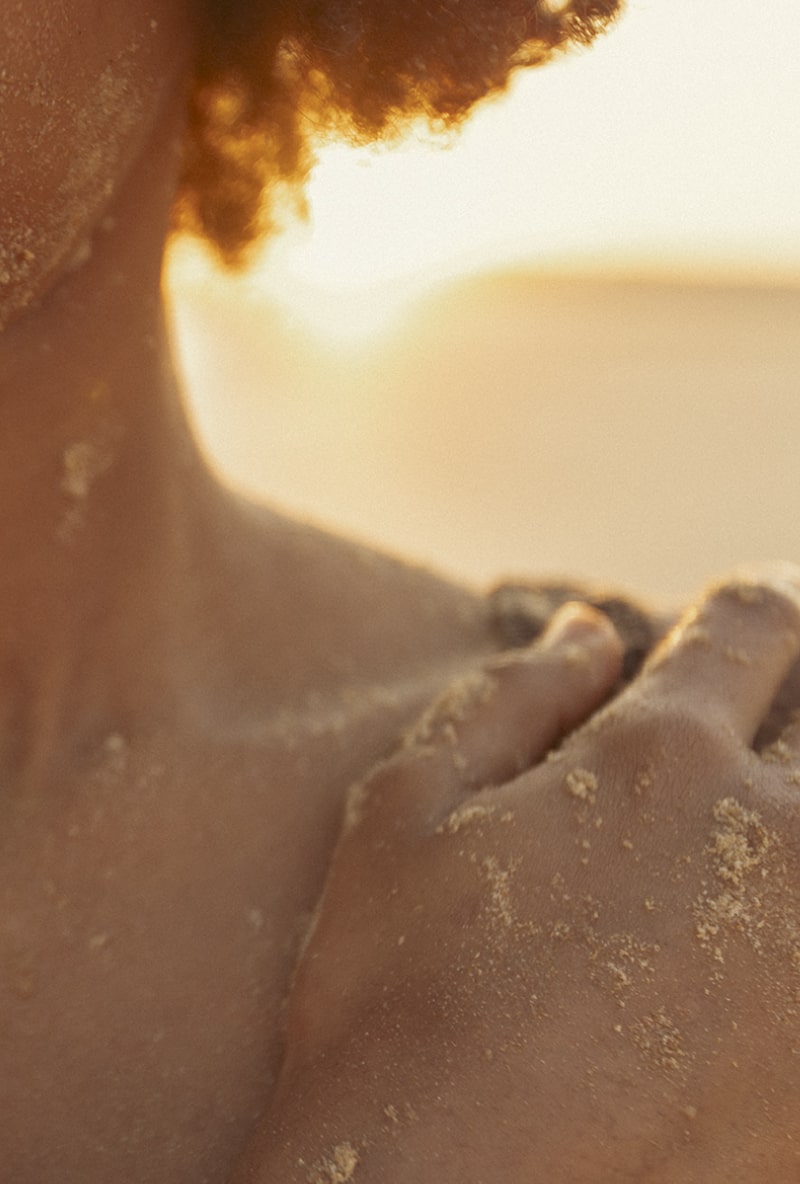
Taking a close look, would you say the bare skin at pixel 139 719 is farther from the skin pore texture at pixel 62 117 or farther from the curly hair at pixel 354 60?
the curly hair at pixel 354 60

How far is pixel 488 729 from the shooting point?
1121 mm

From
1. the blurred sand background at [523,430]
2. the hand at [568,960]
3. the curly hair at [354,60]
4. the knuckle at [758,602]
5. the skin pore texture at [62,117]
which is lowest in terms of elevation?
the blurred sand background at [523,430]

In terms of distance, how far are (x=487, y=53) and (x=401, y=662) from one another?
74 centimetres

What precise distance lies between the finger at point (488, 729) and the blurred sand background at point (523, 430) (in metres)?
3.63

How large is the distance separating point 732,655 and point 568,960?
1.22 feet

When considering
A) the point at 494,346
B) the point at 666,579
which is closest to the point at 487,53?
the point at 666,579

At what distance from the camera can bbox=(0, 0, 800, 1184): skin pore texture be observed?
0.87 meters

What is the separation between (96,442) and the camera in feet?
4.06

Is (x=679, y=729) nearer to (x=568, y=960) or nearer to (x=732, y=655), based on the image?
(x=732, y=655)

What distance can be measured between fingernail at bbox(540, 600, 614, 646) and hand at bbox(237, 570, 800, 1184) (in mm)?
135

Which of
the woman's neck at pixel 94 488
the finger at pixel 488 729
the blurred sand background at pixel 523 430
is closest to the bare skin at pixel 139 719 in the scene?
the woman's neck at pixel 94 488

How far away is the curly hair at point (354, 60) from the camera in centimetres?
111

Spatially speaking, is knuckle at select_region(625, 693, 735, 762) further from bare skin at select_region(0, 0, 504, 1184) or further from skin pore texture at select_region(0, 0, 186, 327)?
skin pore texture at select_region(0, 0, 186, 327)

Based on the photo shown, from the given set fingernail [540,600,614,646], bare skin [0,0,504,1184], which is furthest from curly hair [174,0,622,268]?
fingernail [540,600,614,646]
